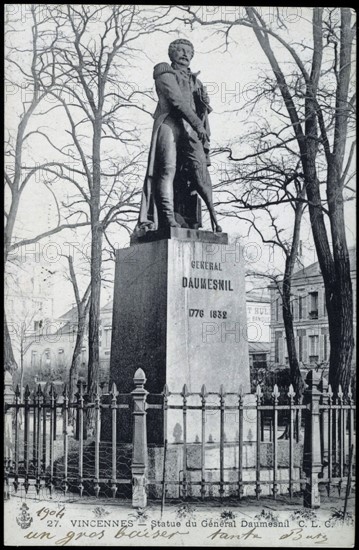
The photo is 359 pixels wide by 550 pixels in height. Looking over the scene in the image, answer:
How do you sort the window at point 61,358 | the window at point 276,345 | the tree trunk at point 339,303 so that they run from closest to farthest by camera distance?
1. the tree trunk at point 339,303
2. the window at point 61,358
3. the window at point 276,345

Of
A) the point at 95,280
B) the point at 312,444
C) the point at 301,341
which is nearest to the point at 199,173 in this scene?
the point at 312,444

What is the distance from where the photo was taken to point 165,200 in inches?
434

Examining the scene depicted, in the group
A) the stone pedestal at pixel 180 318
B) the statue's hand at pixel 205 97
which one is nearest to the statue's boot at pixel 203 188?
the stone pedestal at pixel 180 318

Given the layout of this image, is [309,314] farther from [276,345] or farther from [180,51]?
[180,51]

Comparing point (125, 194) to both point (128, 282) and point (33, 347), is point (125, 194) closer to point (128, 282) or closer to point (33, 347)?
point (33, 347)

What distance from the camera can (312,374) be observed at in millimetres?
10195

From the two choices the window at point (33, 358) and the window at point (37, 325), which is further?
the window at point (33, 358)

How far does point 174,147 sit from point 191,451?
365 cm

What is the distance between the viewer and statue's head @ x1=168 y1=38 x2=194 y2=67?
11.1 m

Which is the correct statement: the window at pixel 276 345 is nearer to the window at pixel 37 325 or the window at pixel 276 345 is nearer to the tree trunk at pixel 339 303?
the window at pixel 37 325

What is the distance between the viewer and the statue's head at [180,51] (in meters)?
11.1

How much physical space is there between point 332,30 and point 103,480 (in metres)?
8.04

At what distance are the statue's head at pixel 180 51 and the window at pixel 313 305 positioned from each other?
10829 millimetres

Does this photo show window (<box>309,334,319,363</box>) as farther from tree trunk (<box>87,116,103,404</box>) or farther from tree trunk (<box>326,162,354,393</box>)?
tree trunk (<box>326,162,354,393</box>)
